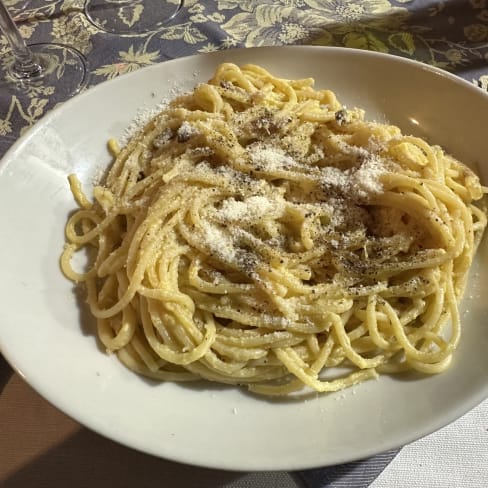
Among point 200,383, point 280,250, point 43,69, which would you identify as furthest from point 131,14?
point 200,383

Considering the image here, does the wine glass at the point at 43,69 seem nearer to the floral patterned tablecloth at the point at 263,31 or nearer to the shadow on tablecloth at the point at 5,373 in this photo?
the floral patterned tablecloth at the point at 263,31

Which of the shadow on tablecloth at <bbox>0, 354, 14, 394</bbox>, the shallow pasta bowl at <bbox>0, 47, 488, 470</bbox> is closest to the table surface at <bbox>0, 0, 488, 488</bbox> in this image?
the shadow on tablecloth at <bbox>0, 354, 14, 394</bbox>

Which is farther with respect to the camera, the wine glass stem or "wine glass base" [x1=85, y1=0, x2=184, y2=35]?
"wine glass base" [x1=85, y1=0, x2=184, y2=35]

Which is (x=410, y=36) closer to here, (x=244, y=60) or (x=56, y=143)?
(x=244, y=60)

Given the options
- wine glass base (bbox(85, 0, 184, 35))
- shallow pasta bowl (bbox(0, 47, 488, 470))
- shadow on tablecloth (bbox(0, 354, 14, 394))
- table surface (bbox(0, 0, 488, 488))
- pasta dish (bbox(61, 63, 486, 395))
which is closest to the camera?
shallow pasta bowl (bbox(0, 47, 488, 470))

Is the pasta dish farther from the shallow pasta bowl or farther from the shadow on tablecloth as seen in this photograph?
the shadow on tablecloth

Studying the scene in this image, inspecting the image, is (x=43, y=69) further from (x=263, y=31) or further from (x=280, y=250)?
(x=280, y=250)

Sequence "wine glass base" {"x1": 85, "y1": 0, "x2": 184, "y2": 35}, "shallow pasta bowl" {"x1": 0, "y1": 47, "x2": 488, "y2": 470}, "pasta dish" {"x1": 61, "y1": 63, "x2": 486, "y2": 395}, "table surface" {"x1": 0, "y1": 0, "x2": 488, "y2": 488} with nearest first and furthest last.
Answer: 1. "shallow pasta bowl" {"x1": 0, "y1": 47, "x2": 488, "y2": 470}
2. "pasta dish" {"x1": 61, "y1": 63, "x2": 486, "y2": 395}
3. "table surface" {"x1": 0, "y1": 0, "x2": 488, "y2": 488}
4. "wine glass base" {"x1": 85, "y1": 0, "x2": 184, "y2": 35}

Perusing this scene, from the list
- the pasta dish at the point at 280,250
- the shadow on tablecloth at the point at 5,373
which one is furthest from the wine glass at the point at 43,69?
the shadow on tablecloth at the point at 5,373
